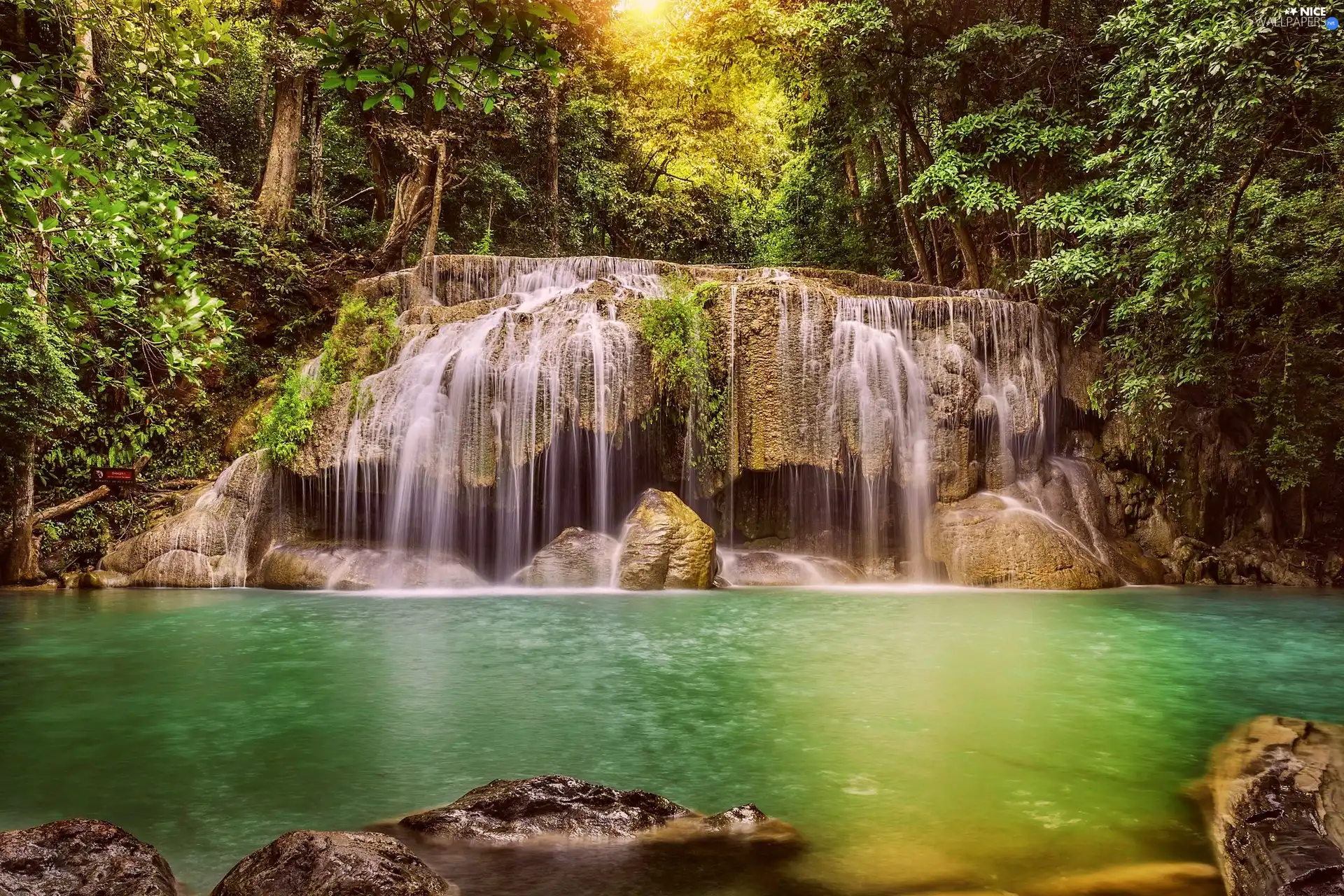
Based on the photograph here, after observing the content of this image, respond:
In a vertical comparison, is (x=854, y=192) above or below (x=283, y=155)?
above

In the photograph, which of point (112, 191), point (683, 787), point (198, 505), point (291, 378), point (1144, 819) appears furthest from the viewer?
point (291, 378)

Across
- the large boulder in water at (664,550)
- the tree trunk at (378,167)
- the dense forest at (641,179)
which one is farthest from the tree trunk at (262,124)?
the large boulder in water at (664,550)

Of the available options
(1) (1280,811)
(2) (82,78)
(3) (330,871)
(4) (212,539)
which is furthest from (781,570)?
(3) (330,871)

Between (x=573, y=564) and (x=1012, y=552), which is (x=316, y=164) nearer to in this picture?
(x=573, y=564)

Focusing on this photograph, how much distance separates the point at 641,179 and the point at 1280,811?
27.0 meters

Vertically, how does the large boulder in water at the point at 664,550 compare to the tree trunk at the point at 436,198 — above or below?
below

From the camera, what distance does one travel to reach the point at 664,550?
11945 millimetres

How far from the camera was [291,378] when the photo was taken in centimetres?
1378

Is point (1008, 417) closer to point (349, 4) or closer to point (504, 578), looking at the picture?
point (504, 578)

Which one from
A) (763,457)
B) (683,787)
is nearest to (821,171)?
(763,457)

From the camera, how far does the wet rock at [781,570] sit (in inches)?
517

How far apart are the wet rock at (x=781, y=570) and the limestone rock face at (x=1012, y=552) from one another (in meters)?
1.48

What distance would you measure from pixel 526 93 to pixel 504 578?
49.9 feet

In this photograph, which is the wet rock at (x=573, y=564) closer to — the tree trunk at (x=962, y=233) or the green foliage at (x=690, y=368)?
the green foliage at (x=690, y=368)
